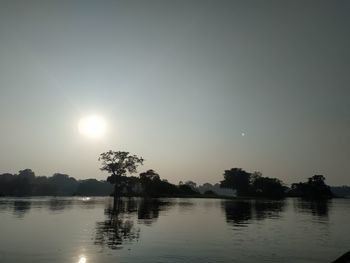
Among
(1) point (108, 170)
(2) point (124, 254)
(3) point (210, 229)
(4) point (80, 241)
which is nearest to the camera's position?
(2) point (124, 254)

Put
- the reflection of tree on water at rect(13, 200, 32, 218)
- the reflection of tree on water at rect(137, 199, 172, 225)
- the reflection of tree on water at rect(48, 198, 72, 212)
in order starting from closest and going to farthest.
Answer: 1. the reflection of tree on water at rect(137, 199, 172, 225)
2. the reflection of tree on water at rect(13, 200, 32, 218)
3. the reflection of tree on water at rect(48, 198, 72, 212)

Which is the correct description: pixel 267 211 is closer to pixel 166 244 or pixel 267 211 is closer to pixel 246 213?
pixel 246 213

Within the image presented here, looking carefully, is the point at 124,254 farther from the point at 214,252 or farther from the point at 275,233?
the point at 275,233

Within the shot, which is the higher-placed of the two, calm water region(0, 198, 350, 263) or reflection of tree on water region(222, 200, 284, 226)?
reflection of tree on water region(222, 200, 284, 226)

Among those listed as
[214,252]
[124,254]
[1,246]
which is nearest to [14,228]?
[1,246]

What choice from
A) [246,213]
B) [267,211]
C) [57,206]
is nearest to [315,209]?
[267,211]

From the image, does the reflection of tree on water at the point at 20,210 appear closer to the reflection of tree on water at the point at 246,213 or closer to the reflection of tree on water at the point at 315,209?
the reflection of tree on water at the point at 246,213

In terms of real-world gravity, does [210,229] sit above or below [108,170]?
below

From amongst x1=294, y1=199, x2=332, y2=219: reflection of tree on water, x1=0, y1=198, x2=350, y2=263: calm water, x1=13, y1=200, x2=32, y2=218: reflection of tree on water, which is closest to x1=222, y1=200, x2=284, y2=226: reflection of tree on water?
x1=294, y1=199, x2=332, y2=219: reflection of tree on water

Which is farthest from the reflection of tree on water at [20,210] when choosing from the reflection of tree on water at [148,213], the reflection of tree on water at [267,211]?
the reflection of tree on water at [267,211]

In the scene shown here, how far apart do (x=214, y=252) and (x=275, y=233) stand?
1522cm

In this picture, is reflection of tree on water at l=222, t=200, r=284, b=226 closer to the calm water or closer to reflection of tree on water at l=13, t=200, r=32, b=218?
the calm water

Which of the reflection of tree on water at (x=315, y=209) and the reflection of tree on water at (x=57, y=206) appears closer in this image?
the reflection of tree on water at (x=315, y=209)

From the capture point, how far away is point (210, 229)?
46.6 meters
